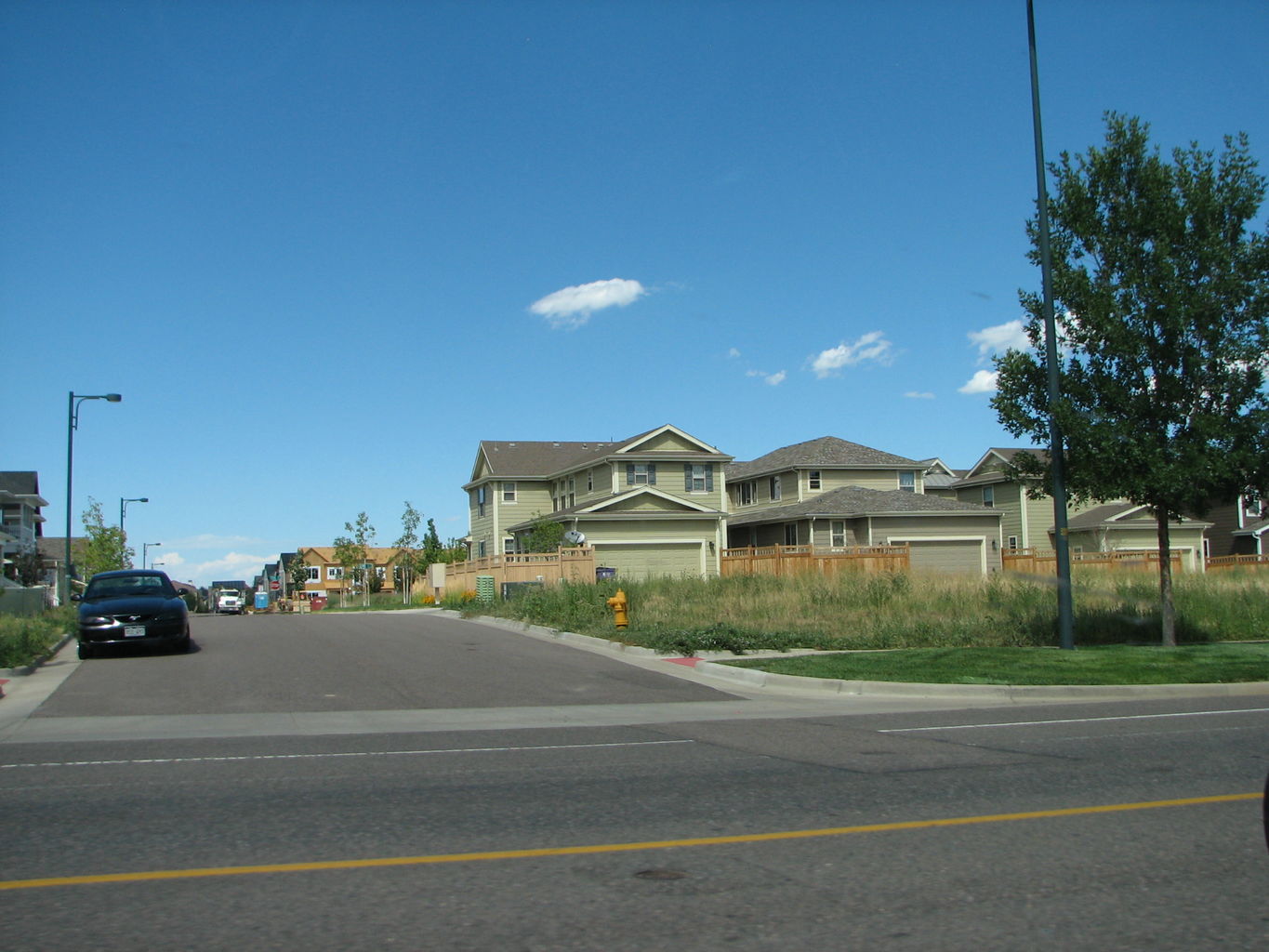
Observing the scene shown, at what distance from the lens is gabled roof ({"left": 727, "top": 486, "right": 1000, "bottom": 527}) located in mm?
46487

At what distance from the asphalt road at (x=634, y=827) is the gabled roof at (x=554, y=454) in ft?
123

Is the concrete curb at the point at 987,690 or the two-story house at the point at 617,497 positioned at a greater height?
the two-story house at the point at 617,497

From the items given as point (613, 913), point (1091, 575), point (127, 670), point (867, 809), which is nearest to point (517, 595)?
point (127, 670)

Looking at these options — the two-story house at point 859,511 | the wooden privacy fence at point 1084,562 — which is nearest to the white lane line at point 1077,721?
the wooden privacy fence at point 1084,562

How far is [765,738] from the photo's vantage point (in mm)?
10844

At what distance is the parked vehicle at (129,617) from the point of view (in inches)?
736

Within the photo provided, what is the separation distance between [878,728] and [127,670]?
39.2 feet

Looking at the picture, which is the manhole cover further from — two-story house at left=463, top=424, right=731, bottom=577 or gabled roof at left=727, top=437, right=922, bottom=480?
gabled roof at left=727, top=437, right=922, bottom=480

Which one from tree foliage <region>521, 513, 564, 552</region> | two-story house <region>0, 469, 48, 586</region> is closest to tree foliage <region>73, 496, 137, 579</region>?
two-story house <region>0, 469, 48, 586</region>

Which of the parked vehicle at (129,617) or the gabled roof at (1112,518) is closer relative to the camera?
the parked vehicle at (129,617)

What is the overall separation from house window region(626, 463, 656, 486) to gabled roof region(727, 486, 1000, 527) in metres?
5.73

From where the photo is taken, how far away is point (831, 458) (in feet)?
172

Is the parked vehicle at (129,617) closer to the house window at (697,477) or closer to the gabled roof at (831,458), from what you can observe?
the house window at (697,477)

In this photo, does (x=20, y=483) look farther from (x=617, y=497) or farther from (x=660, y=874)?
(x=660, y=874)
